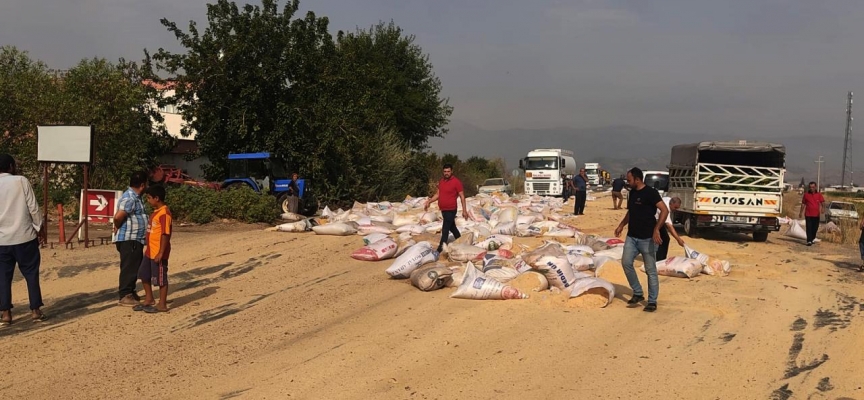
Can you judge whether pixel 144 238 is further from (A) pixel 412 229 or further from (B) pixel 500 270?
(A) pixel 412 229

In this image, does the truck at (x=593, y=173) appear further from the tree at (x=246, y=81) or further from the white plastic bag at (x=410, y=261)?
the white plastic bag at (x=410, y=261)

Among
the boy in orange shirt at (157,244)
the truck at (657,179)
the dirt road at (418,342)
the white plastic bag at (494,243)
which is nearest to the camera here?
the dirt road at (418,342)

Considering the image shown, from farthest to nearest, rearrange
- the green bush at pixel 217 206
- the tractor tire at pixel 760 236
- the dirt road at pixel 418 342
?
1. the green bush at pixel 217 206
2. the tractor tire at pixel 760 236
3. the dirt road at pixel 418 342

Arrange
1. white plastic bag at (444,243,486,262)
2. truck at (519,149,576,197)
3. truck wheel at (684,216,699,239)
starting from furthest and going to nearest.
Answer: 1. truck at (519,149,576,197)
2. truck wheel at (684,216,699,239)
3. white plastic bag at (444,243,486,262)

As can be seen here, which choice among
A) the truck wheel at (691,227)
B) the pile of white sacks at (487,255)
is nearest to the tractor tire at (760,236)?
the truck wheel at (691,227)

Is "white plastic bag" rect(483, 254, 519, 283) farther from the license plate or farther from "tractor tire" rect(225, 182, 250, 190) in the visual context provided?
"tractor tire" rect(225, 182, 250, 190)

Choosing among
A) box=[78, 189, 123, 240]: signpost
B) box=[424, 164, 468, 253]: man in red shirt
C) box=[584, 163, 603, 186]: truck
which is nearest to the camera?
box=[424, 164, 468, 253]: man in red shirt

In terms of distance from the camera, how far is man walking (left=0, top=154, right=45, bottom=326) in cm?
644

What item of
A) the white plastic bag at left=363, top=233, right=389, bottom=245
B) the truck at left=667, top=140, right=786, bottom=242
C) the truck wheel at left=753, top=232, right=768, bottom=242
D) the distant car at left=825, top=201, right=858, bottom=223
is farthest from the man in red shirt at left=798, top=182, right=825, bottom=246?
the white plastic bag at left=363, top=233, right=389, bottom=245

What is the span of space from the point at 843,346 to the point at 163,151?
2252cm

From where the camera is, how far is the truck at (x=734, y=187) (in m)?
15.2

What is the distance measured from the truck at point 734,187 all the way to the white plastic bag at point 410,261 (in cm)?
865

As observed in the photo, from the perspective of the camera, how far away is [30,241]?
662 cm

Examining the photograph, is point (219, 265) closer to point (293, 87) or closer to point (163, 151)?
point (293, 87)
